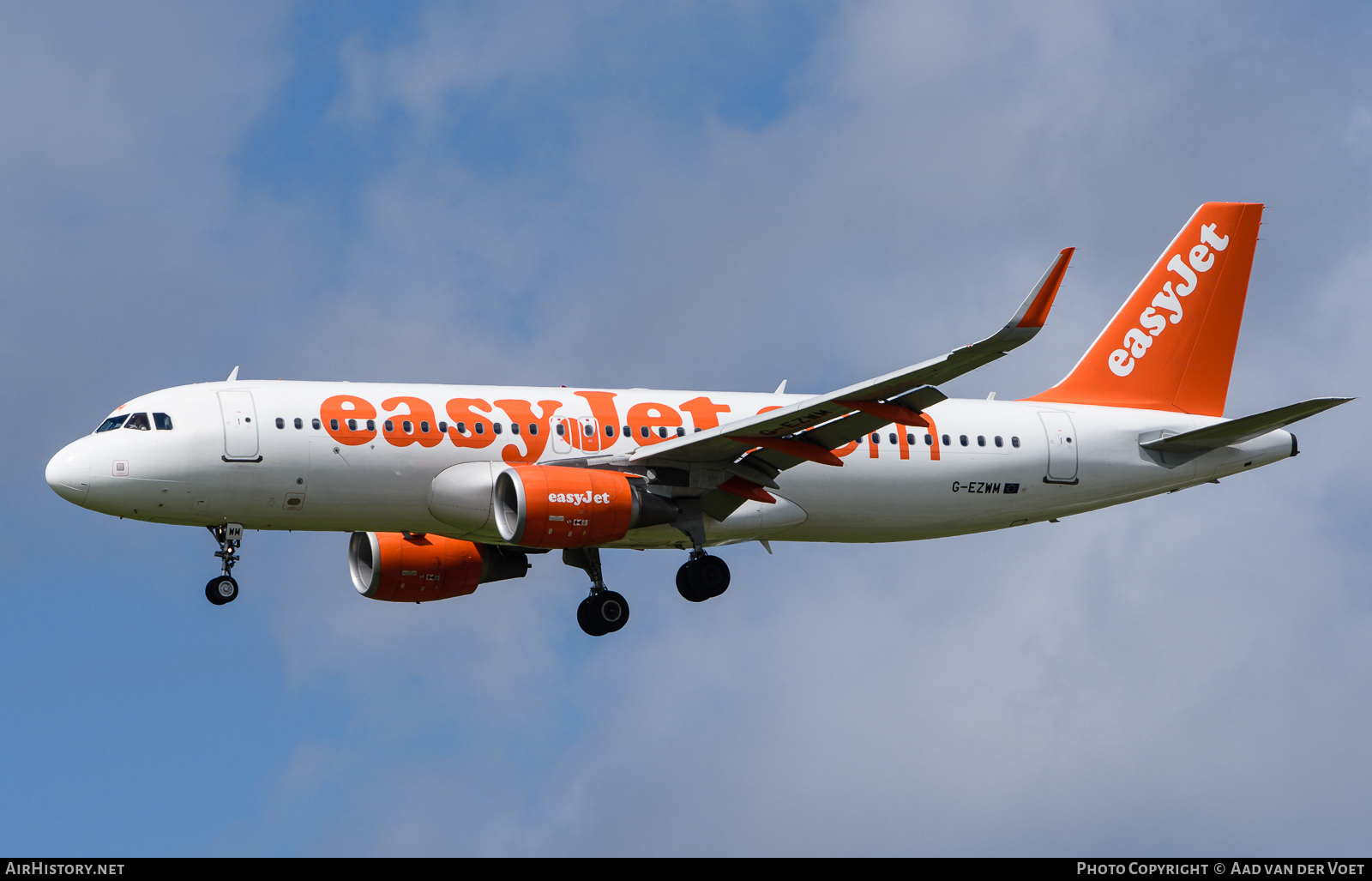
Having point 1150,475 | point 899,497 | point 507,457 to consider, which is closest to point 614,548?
point 507,457

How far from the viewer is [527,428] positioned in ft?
135

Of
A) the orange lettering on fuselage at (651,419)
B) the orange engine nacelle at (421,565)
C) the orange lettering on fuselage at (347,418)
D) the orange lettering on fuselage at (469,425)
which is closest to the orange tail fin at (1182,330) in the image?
the orange lettering on fuselage at (651,419)

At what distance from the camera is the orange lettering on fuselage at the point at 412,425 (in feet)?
131

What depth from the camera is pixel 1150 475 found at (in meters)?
46.4

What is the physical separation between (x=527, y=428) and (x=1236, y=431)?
16193 mm

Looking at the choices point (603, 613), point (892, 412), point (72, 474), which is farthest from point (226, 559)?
point (892, 412)

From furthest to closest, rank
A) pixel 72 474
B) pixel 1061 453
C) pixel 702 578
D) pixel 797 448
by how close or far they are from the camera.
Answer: pixel 1061 453, pixel 702 578, pixel 797 448, pixel 72 474

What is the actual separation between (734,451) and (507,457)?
4.75 metres

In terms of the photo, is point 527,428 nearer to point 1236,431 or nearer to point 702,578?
point 702,578

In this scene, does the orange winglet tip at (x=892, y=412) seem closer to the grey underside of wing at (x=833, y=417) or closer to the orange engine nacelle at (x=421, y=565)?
the grey underside of wing at (x=833, y=417)
